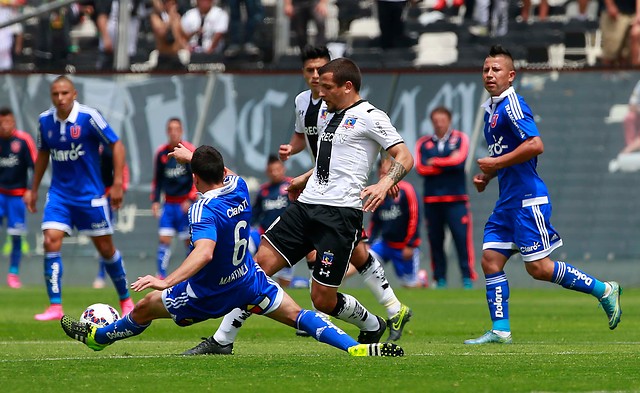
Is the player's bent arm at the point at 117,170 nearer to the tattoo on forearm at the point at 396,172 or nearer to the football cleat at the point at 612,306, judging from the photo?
the tattoo on forearm at the point at 396,172

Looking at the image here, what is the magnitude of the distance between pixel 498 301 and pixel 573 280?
663mm

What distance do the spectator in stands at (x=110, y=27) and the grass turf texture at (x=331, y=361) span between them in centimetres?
1108

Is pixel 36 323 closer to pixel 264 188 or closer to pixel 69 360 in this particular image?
pixel 69 360

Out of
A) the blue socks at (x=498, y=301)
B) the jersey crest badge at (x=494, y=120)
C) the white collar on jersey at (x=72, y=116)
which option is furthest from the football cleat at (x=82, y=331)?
the white collar on jersey at (x=72, y=116)

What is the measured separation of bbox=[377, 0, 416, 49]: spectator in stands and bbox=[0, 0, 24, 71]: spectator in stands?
755 cm

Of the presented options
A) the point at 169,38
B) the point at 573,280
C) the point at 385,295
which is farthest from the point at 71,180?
the point at 169,38

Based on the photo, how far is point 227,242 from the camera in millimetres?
8781

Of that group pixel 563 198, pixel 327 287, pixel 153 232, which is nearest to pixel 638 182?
pixel 563 198

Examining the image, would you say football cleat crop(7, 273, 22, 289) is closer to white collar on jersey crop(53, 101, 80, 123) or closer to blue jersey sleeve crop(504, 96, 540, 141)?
white collar on jersey crop(53, 101, 80, 123)

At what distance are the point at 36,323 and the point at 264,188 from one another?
22.9 ft

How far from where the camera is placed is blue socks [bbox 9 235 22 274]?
20.6 metres

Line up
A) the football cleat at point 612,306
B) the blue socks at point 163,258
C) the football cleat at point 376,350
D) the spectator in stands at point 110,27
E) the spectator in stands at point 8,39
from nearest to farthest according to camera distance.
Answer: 1. the football cleat at point 376,350
2. the football cleat at point 612,306
3. the blue socks at point 163,258
4. the spectator in stands at point 110,27
5. the spectator in stands at point 8,39

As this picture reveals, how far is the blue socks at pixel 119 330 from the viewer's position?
9.10m

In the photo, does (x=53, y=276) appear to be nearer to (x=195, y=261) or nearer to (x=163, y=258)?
(x=195, y=261)
